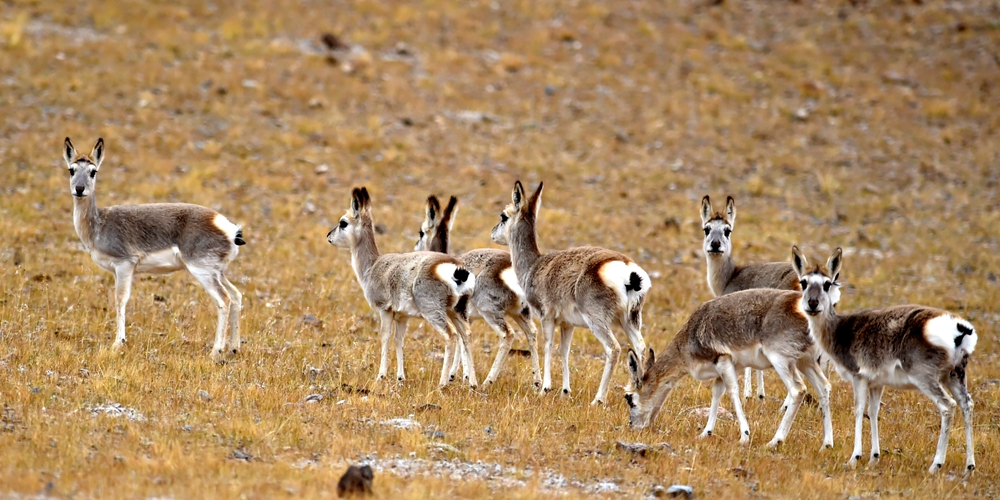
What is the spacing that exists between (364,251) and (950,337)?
308 inches

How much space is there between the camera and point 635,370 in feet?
40.1

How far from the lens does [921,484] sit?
10008mm

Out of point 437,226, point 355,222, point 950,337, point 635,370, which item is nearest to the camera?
point 950,337

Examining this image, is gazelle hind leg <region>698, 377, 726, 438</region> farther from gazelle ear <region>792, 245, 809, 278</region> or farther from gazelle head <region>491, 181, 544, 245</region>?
gazelle head <region>491, 181, 544, 245</region>

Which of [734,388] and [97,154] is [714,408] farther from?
[97,154]

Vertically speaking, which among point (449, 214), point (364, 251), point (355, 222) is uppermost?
point (449, 214)

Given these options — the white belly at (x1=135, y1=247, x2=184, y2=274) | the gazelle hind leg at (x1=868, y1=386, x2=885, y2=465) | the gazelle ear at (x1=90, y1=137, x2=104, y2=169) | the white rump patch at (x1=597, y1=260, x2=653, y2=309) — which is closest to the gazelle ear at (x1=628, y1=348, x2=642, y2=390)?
the white rump patch at (x1=597, y1=260, x2=653, y2=309)

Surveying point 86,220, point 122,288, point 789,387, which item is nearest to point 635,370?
point 789,387

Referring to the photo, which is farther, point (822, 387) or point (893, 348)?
point (822, 387)

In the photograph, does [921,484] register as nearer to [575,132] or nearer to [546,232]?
[546,232]

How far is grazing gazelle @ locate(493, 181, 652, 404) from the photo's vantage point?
12602mm

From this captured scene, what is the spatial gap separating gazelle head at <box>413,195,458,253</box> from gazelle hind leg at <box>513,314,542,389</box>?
1631 millimetres

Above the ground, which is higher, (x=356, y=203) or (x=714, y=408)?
(x=356, y=203)

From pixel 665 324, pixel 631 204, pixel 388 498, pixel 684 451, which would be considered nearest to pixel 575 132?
pixel 631 204
